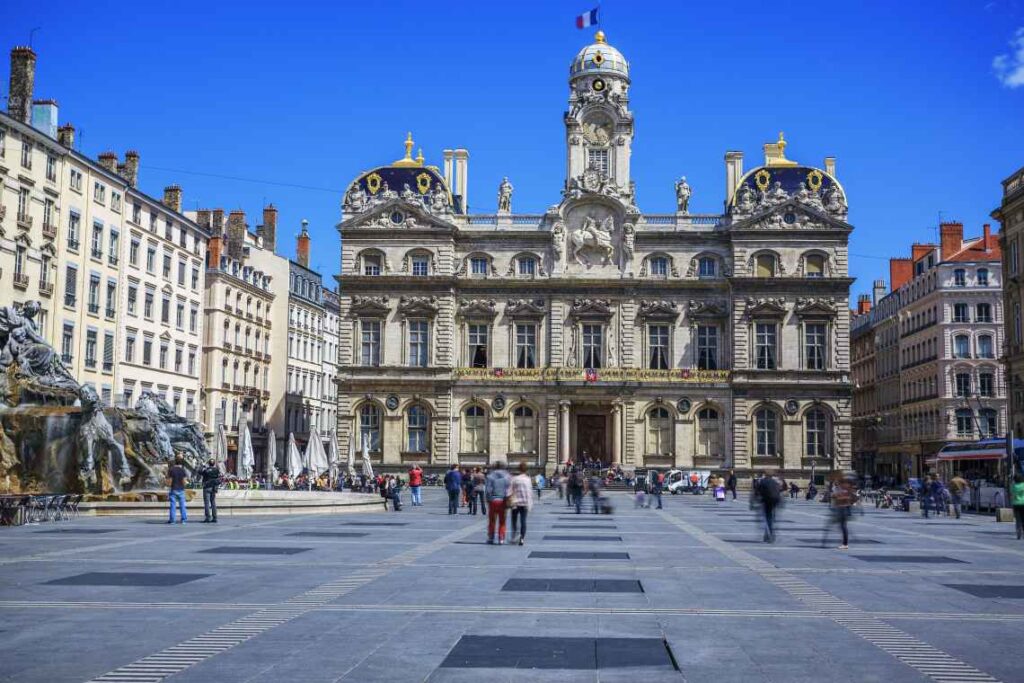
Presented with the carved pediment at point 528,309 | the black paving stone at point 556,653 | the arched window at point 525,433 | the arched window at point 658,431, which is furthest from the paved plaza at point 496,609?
the carved pediment at point 528,309

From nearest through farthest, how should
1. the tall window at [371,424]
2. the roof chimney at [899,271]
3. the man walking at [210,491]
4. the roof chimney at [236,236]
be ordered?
the man walking at [210,491] < the tall window at [371,424] < the roof chimney at [236,236] < the roof chimney at [899,271]

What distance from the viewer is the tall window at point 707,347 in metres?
73.2

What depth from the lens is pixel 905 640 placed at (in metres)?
12.0

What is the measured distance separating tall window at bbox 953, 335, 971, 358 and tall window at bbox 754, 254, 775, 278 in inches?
807

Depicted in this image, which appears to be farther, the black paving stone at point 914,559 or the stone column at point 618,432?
the stone column at point 618,432

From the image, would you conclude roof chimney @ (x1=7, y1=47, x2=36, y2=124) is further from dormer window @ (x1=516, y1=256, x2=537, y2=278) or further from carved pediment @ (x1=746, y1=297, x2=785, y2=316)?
carved pediment @ (x1=746, y1=297, x2=785, y2=316)

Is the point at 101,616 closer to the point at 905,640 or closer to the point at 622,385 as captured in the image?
the point at 905,640

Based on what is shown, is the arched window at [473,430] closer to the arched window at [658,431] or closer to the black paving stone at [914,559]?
the arched window at [658,431]

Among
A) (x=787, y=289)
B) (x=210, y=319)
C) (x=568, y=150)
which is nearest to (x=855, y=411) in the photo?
(x=787, y=289)

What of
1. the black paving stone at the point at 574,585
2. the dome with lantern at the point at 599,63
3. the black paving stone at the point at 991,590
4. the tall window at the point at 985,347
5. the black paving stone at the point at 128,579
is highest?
the dome with lantern at the point at 599,63

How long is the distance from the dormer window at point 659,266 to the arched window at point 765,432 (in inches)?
425

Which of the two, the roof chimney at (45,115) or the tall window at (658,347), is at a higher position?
the roof chimney at (45,115)

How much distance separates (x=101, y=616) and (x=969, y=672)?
30.4 feet

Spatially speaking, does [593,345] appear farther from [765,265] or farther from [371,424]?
[371,424]
